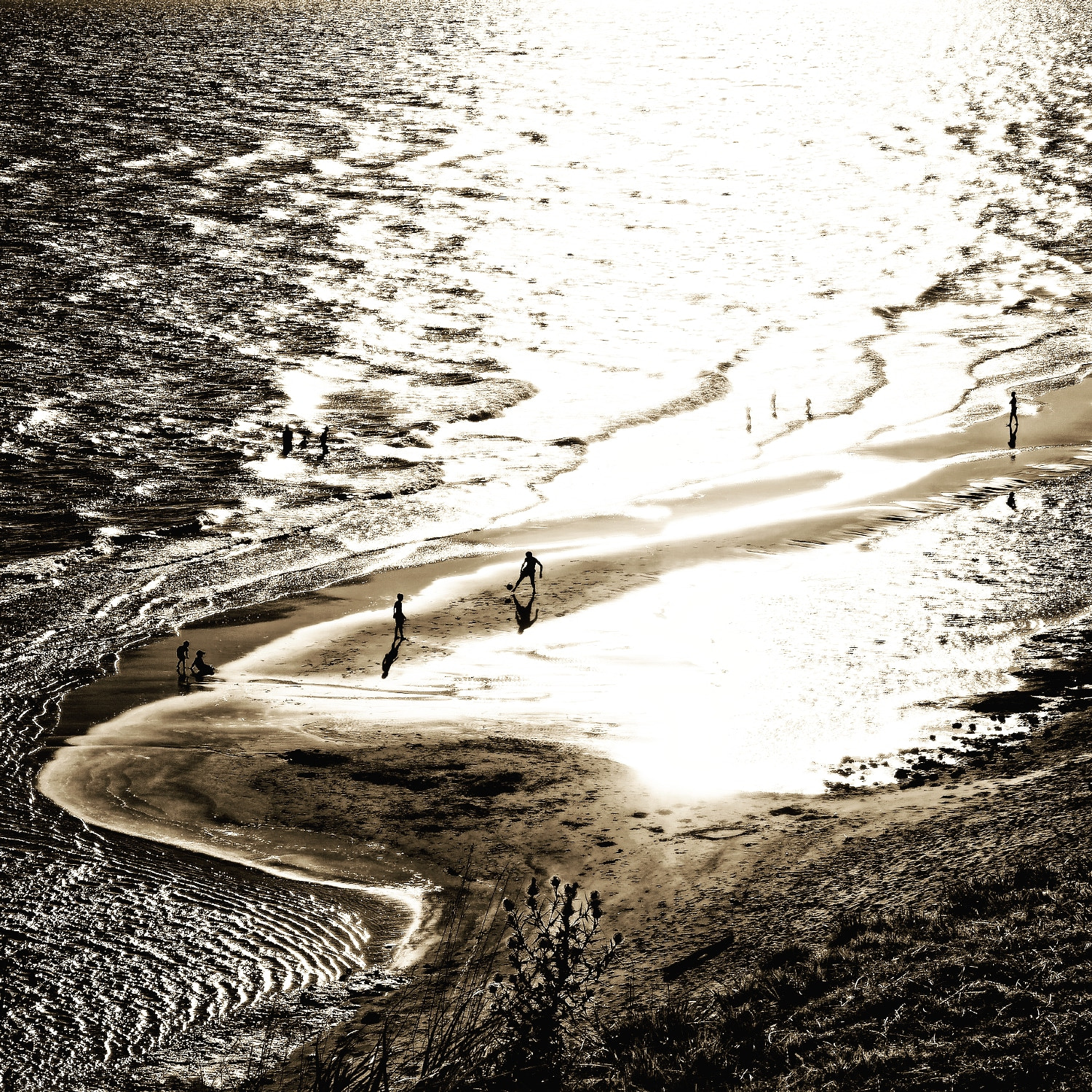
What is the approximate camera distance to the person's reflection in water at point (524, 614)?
1808cm

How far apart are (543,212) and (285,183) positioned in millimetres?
10971

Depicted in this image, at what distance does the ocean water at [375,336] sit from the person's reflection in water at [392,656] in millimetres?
3264

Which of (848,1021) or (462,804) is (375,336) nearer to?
(462,804)

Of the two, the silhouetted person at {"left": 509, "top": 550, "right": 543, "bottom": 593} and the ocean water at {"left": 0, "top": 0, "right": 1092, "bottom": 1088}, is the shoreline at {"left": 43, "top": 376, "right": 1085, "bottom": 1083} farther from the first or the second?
the silhouetted person at {"left": 509, "top": 550, "right": 543, "bottom": 593}

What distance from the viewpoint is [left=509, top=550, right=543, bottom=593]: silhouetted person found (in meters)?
18.9

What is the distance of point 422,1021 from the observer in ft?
31.0

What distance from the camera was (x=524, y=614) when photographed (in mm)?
18406

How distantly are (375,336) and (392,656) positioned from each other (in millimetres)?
17456

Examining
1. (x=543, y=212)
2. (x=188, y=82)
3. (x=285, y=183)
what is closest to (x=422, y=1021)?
(x=543, y=212)

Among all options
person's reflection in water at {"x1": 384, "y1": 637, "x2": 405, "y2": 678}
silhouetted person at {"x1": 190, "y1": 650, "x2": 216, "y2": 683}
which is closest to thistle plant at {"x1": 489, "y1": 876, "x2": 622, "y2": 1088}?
person's reflection in water at {"x1": 384, "y1": 637, "x2": 405, "y2": 678}

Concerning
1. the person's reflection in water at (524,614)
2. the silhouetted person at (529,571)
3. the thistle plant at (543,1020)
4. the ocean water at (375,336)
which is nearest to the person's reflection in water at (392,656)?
the person's reflection in water at (524,614)

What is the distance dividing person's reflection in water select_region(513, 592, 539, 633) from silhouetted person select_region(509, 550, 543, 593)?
0.81ft

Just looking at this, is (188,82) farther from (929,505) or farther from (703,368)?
(929,505)

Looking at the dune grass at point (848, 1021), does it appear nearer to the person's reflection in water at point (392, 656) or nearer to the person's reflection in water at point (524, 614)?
the person's reflection in water at point (392, 656)
